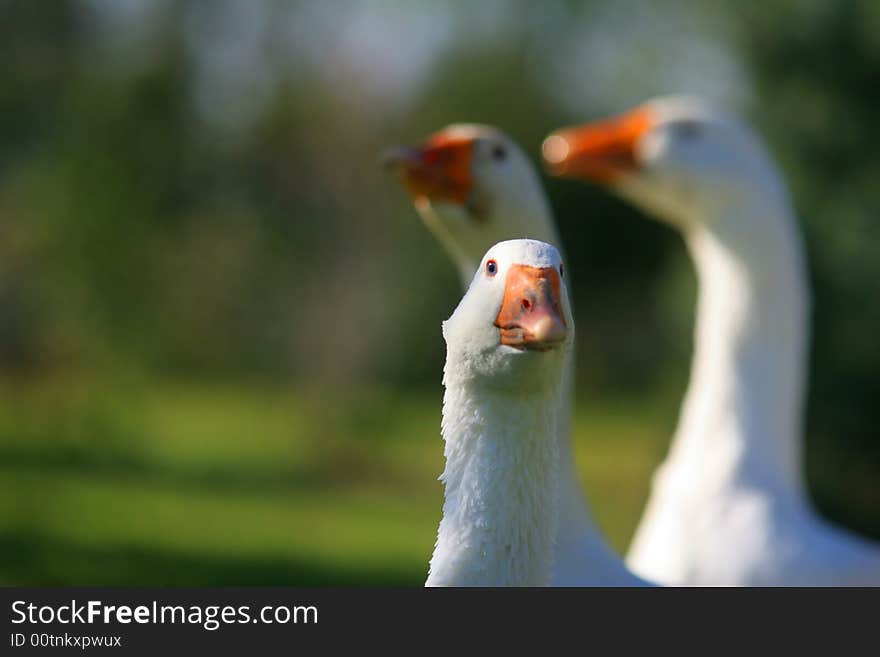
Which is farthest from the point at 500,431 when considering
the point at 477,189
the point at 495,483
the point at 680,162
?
the point at 680,162

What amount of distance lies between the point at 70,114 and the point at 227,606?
829 cm

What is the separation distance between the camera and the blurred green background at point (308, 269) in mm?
9016

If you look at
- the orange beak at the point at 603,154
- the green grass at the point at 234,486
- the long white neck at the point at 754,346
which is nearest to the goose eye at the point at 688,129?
the orange beak at the point at 603,154

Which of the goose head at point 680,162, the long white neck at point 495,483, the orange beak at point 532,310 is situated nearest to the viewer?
the orange beak at point 532,310

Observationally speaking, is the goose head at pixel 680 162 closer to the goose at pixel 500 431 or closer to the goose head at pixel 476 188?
the goose head at pixel 476 188

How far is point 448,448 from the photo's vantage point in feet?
8.39

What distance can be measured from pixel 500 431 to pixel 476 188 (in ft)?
4.74

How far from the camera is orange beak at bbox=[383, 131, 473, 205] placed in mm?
3807

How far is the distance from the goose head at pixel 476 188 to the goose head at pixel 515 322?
1.31 metres

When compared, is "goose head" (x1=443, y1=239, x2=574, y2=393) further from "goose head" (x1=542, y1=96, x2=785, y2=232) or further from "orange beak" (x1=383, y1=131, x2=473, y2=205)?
"goose head" (x1=542, y1=96, x2=785, y2=232)

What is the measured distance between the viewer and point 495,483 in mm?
2514

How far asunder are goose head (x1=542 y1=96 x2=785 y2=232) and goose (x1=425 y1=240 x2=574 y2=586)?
244 centimetres

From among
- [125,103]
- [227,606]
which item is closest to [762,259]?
[227,606]

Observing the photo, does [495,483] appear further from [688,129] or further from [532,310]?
[688,129]
